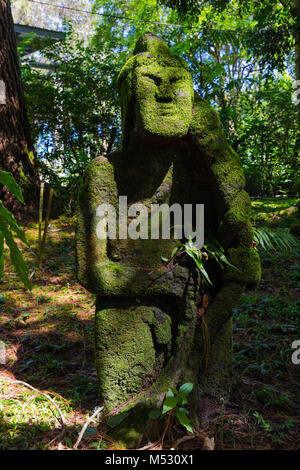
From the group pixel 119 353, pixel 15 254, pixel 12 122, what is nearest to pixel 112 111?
pixel 12 122

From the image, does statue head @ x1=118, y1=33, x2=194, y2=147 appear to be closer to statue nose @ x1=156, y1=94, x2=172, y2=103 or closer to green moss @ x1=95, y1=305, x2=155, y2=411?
statue nose @ x1=156, y1=94, x2=172, y2=103

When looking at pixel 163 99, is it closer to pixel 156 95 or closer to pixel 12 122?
pixel 156 95

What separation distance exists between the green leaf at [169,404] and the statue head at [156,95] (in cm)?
145

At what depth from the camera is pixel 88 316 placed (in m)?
3.96

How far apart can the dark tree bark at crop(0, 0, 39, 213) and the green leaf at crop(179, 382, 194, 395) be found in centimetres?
407

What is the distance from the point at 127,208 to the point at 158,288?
1.77ft

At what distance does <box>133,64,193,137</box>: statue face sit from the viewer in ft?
7.18

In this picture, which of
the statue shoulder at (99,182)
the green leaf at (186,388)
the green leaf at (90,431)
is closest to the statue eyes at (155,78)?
the statue shoulder at (99,182)

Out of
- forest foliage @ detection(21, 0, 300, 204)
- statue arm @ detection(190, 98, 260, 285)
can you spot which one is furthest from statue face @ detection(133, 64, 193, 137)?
forest foliage @ detection(21, 0, 300, 204)

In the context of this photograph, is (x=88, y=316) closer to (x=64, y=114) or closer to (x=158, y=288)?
(x=158, y=288)

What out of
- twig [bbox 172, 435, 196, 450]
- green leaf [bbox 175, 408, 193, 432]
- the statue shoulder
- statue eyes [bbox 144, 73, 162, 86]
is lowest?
twig [bbox 172, 435, 196, 450]

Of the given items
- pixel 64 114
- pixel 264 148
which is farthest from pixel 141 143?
pixel 264 148

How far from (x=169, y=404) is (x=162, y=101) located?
1.69 m

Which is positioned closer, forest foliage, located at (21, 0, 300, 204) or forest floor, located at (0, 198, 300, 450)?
forest floor, located at (0, 198, 300, 450)
